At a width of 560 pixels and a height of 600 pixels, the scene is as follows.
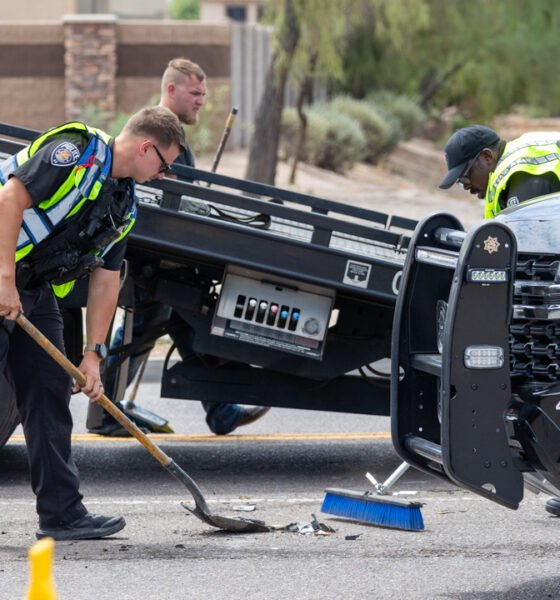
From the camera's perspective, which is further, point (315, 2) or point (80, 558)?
point (315, 2)

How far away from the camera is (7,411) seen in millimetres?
6508

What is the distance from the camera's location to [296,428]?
8.50 metres

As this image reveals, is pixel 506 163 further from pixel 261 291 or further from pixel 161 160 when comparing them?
pixel 261 291

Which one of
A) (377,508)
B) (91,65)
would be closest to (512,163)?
(377,508)

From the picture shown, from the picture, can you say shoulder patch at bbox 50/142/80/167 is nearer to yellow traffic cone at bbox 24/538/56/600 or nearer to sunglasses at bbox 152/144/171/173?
sunglasses at bbox 152/144/171/173

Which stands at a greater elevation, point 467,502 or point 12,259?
point 12,259

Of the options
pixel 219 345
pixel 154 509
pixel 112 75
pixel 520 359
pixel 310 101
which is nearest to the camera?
pixel 520 359

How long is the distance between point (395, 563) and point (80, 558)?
1.26 meters

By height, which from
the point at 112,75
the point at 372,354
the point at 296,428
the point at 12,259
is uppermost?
the point at 112,75

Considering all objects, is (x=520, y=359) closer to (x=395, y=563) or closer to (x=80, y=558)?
(x=395, y=563)

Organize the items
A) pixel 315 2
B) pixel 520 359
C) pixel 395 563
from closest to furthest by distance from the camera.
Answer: pixel 520 359 < pixel 395 563 < pixel 315 2

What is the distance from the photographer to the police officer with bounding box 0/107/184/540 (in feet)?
16.7

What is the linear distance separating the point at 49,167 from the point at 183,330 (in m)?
2.11

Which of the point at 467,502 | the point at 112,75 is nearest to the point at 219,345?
the point at 467,502
